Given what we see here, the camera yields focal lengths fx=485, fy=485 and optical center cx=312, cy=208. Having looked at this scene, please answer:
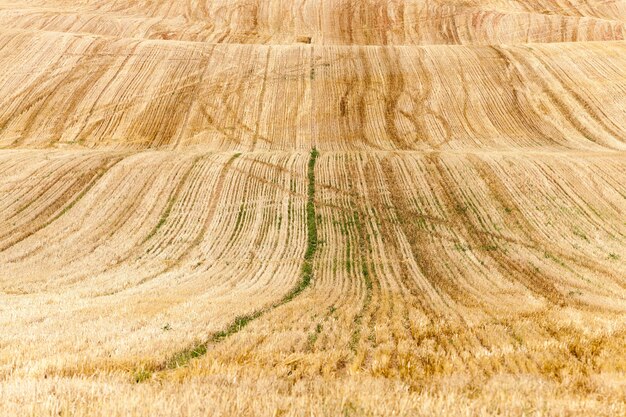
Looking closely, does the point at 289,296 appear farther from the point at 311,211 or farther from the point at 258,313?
the point at 311,211

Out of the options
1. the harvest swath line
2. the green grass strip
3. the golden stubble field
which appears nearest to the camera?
the golden stubble field

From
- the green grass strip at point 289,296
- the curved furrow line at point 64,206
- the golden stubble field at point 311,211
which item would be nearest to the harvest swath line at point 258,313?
the green grass strip at point 289,296

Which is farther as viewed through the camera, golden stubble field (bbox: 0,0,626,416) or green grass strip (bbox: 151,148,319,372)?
green grass strip (bbox: 151,148,319,372)

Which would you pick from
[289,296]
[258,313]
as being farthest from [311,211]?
[258,313]

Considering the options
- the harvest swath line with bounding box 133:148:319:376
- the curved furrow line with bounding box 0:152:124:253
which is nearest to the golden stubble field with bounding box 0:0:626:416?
the harvest swath line with bounding box 133:148:319:376

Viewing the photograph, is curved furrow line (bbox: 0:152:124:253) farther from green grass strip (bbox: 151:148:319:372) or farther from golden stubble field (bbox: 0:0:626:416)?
green grass strip (bbox: 151:148:319:372)
